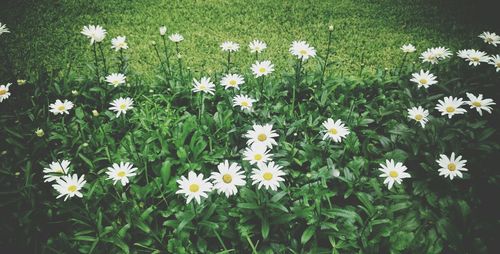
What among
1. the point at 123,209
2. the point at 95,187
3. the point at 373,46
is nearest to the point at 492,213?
the point at 123,209

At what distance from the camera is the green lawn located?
3.99 meters

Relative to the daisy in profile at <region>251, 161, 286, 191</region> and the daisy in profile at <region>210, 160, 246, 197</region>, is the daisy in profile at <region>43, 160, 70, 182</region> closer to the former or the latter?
the daisy in profile at <region>210, 160, 246, 197</region>

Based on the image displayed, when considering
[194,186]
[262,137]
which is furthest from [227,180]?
[262,137]

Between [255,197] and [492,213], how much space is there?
134 centimetres

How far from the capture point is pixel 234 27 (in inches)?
175

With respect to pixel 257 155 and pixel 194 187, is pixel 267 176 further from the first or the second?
pixel 194 187

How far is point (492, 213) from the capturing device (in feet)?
6.85

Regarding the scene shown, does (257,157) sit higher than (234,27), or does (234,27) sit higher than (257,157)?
(234,27)

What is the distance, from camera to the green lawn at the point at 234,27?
3.99 meters

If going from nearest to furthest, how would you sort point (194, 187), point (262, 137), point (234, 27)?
point (194, 187)
point (262, 137)
point (234, 27)

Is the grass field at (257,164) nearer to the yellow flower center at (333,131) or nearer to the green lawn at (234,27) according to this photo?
the yellow flower center at (333,131)

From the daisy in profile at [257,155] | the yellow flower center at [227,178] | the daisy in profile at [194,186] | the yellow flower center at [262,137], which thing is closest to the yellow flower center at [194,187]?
the daisy in profile at [194,186]

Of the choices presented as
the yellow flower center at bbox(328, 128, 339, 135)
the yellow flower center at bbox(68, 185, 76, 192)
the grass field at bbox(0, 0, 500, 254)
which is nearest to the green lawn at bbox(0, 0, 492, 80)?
the grass field at bbox(0, 0, 500, 254)

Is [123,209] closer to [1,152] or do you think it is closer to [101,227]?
[101,227]
